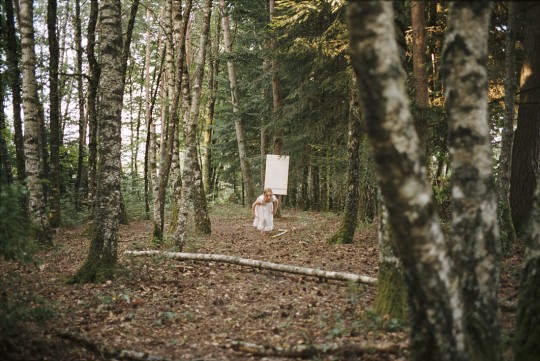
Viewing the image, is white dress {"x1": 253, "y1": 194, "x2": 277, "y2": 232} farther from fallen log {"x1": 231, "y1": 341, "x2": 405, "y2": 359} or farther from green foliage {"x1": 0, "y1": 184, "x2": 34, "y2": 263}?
green foliage {"x1": 0, "y1": 184, "x2": 34, "y2": 263}

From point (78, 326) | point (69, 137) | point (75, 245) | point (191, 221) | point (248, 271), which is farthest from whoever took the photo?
point (69, 137)

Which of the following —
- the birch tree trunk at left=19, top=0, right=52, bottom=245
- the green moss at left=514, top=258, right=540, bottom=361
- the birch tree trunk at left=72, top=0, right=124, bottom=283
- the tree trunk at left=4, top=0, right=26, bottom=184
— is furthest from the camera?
the birch tree trunk at left=19, top=0, right=52, bottom=245

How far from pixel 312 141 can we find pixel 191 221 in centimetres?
683

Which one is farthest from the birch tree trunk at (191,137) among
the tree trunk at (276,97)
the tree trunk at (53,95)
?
the tree trunk at (276,97)

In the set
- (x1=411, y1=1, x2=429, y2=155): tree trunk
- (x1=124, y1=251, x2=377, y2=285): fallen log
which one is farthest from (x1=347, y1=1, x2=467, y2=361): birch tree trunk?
(x1=411, y1=1, x2=429, y2=155): tree trunk

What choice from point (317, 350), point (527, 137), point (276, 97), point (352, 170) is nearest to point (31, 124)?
point (352, 170)

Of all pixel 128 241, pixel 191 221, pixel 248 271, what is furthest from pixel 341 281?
pixel 191 221

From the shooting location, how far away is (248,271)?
851cm

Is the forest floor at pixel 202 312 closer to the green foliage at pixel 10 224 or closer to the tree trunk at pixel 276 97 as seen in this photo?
the green foliage at pixel 10 224

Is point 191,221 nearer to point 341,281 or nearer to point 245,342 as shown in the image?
point 341,281

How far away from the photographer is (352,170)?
1069 cm

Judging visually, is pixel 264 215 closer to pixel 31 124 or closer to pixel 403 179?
pixel 31 124

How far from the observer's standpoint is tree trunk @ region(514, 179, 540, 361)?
3.59 metres

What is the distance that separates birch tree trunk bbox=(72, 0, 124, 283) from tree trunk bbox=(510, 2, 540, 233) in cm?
925
